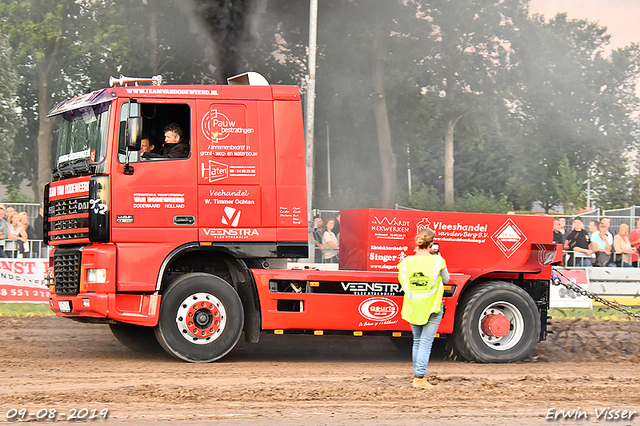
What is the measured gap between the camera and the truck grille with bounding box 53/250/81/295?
9.06 meters

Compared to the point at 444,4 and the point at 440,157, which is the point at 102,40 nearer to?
the point at 444,4

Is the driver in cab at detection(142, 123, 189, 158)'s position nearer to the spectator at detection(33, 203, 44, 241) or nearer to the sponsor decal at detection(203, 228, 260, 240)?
the sponsor decal at detection(203, 228, 260, 240)

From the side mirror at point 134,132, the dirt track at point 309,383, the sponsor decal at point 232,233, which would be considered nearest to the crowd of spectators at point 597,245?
the dirt track at point 309,383

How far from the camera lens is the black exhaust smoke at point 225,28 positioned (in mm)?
19000

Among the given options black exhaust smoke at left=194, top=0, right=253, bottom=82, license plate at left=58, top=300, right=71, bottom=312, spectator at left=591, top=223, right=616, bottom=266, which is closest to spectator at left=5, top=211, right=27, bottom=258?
black exhaust smoke at left=194, top=0, right=253, bottom=82

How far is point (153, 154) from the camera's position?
9.10 m

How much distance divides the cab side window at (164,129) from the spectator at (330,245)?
3.28m

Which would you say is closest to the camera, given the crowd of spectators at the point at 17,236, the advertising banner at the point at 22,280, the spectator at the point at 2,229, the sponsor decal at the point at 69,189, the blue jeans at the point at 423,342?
the blue jeans at the point at 423,342

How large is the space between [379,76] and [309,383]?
26.6 m

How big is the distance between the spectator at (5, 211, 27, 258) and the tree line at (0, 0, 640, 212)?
5.97 meters

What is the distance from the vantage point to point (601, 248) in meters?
17.8

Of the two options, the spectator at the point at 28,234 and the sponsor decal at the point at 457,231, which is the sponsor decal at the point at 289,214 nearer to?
the sponsor decal at the point at 457,231

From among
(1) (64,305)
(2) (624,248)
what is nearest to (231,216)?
(1) (64,305)

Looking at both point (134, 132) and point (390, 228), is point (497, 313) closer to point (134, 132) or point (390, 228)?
point (390, 228)
